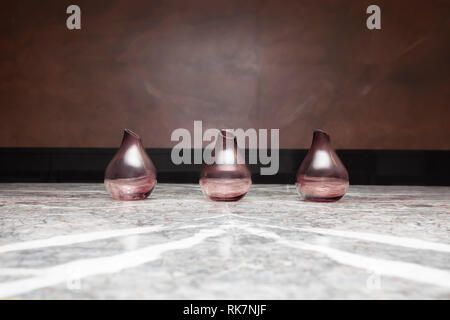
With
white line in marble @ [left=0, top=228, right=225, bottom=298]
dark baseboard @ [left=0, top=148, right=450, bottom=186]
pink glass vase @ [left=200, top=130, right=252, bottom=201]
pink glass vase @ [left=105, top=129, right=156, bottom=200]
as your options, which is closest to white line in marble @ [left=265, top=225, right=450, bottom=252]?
white line in marble @ [left=0, top=228, right=225, bottom=298]

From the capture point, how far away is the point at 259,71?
229 cm

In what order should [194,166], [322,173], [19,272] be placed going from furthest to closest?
1. [194,166]
2. [322,173]
3. [19,272]

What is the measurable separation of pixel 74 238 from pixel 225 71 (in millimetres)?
1814

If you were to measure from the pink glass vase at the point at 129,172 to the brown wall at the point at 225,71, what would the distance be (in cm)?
126

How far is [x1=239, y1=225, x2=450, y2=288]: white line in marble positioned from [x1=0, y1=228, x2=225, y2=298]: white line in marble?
0.17 meters

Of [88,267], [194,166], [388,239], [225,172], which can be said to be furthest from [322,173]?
[194,166]

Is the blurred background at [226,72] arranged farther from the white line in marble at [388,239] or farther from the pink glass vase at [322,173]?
the white line in marble at [388,239]

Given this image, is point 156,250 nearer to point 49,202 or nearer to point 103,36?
point 49,202

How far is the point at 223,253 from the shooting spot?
50cm

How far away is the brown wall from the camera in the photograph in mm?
2262

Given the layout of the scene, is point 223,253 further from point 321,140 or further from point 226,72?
point 226,72

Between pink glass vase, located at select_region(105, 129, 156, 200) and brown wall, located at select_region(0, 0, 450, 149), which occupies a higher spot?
brown wall, located at select_region(0, 0, 450, 149)

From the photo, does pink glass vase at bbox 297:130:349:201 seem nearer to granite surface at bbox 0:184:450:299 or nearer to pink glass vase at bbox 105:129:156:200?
granite surface at bbox 0:184:450:299
